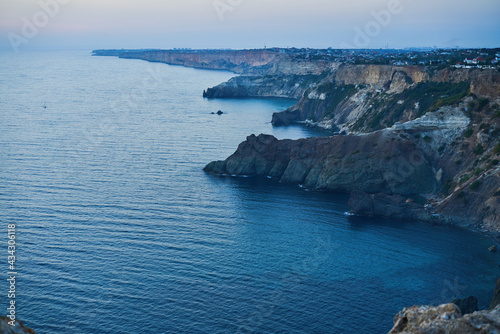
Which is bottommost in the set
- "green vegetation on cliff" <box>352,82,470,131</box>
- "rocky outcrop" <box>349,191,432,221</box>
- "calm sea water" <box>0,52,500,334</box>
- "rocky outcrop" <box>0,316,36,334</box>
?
"calm sea water" <box>0,52,500,334</box>

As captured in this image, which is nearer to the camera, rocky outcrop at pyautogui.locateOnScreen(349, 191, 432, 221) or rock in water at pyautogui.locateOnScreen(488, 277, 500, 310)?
rock in water at pyautogui.locateOnScreen(488, 277, 500, 310)

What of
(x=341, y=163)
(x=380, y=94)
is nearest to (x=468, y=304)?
(x=341, y=163)

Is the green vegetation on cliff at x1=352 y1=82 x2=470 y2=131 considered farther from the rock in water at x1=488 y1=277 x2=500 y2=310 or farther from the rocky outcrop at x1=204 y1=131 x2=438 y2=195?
the rock in water at x1=488 y1=277 x2=500 y2=310

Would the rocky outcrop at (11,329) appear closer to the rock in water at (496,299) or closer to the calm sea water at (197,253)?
the calm sea water at (197,253)

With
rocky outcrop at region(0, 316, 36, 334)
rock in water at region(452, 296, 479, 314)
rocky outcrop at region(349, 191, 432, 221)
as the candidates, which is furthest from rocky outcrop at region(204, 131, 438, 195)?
rocky outcrop at region(0, 316, 36, 334)

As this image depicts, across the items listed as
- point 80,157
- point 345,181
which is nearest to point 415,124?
point 345,181

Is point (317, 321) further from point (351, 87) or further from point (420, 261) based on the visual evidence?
point (351, 87)

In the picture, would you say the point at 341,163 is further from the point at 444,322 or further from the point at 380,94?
the point at 444,322
